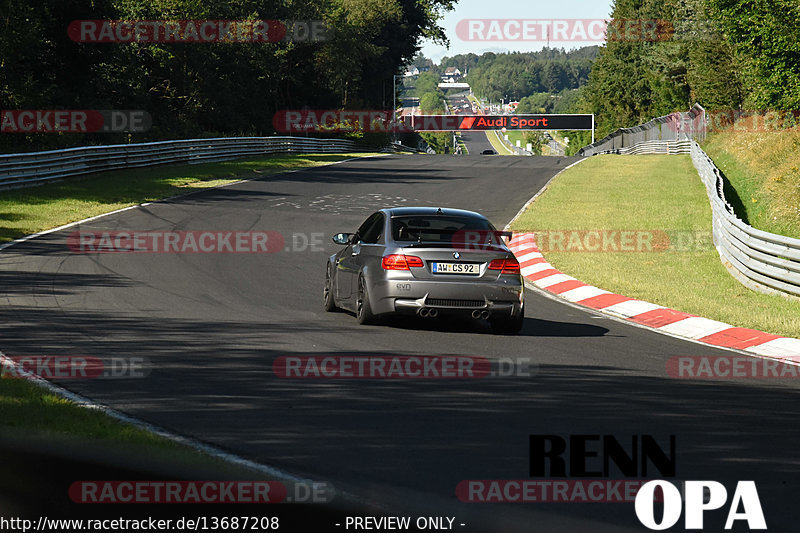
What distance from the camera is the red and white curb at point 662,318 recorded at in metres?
12.2

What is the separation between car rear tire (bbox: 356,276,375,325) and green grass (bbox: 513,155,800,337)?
Result: 483 cm

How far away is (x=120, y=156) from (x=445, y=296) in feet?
87.1

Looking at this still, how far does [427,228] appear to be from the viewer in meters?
12.9

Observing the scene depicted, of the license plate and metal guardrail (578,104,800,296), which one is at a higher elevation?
the license plate

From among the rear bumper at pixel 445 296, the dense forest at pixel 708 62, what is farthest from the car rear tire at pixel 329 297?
the dense forest at pixel 708 62

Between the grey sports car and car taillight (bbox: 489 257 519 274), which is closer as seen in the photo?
the grey sports car

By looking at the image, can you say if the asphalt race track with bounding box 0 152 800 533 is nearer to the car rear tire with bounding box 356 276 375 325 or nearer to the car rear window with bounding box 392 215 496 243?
the car rear tire with bounding box 356 276 375 325

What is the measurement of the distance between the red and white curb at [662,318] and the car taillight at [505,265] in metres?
2.29

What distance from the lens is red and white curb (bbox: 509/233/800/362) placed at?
39.9ft

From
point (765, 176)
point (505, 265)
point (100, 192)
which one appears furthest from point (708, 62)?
point (505, 265)

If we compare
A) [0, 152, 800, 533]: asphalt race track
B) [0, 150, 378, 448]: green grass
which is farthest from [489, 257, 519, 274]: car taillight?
[0, 150, 378, 448]: green grass

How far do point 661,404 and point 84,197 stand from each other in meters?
23.1

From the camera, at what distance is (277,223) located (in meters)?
26.3

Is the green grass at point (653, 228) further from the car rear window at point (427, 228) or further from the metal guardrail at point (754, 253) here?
the car rear window at point (427, 228)
